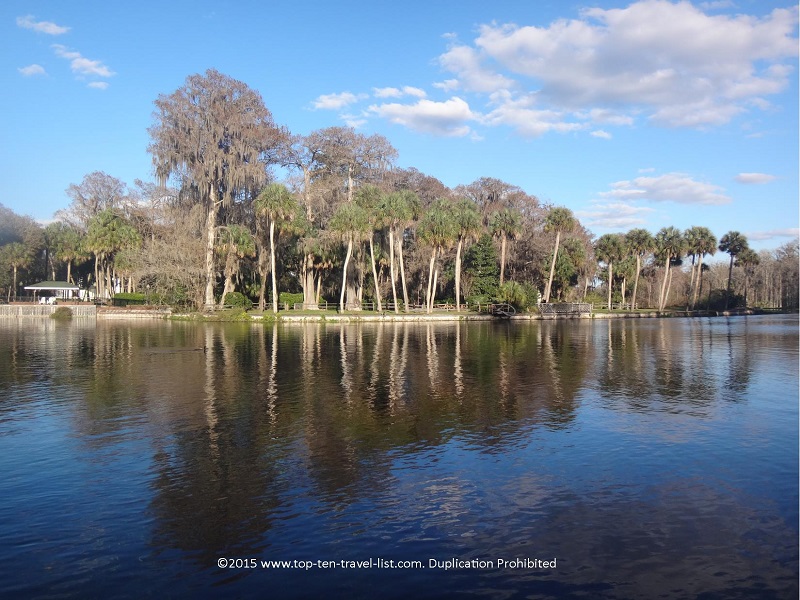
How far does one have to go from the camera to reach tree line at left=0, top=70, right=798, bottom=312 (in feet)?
196

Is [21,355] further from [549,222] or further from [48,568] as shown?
[549,222]

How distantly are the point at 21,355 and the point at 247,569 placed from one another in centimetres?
2715

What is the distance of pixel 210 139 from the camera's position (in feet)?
195

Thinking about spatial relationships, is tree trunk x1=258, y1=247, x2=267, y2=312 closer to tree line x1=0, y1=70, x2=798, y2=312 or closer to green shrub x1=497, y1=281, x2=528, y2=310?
tree line x1=0, y1=70, x2=798, y2=312

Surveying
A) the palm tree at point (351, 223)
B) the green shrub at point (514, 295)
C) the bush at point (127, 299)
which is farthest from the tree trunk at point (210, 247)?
the green shrub at point (514, 295)

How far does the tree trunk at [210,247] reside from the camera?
6044 centimetres

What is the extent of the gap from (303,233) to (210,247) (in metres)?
9.60

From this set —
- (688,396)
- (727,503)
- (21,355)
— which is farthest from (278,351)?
(727,503)

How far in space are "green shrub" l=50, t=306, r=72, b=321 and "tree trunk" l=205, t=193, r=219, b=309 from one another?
15272mm

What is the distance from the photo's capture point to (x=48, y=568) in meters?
7.38

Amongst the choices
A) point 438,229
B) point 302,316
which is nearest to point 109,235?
point 302,316

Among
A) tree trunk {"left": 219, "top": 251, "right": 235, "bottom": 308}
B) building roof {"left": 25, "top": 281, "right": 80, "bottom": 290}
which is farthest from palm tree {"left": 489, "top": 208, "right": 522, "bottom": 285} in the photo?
building roof {"left": 25, "top": 281, "right": 80, "bottom": 290}

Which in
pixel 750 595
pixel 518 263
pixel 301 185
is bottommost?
pixel 750 595

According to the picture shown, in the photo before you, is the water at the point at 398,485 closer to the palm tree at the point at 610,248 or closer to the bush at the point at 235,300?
the bush at the point at 235,300
